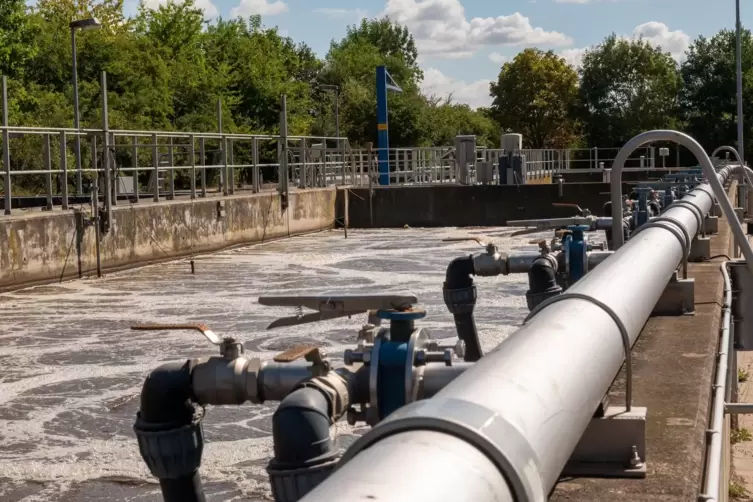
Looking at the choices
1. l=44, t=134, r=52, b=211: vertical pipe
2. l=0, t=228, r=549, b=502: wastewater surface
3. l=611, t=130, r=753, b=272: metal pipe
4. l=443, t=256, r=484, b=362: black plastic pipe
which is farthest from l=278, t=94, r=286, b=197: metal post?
l=611, t=130, r=753, b=272: metal pipe

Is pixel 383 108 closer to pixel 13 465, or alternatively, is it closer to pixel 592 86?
pixel 13 465

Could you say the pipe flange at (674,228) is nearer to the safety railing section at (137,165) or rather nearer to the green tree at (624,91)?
the safety railing section at (137,165)

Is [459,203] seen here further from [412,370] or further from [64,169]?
[412,370]

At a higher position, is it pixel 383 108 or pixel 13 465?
pixel 383 108

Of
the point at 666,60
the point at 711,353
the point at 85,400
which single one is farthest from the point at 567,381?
the point at 666,60

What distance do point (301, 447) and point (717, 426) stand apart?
1.71 m

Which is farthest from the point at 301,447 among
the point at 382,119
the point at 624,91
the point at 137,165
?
the point at 624,91

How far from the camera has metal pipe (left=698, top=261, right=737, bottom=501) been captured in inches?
139

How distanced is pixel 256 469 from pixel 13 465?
1.54 m

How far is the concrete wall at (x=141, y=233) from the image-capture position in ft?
59.6

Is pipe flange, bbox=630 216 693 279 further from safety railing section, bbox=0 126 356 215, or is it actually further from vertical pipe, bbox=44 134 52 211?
vertical pipe, bbox=44 134 52 211

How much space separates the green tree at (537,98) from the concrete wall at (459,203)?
5382 centimetres

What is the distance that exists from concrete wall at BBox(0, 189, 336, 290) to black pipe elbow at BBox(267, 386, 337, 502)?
15.2 metres

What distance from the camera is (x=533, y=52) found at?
294ft
